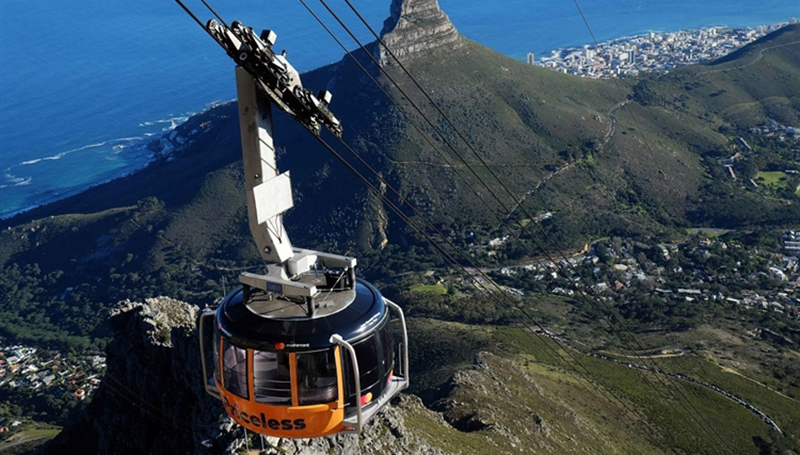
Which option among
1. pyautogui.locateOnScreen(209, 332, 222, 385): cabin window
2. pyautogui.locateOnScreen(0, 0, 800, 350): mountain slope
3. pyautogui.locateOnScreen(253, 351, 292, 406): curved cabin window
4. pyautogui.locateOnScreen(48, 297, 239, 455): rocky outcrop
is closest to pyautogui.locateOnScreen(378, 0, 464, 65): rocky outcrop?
pyautogui.locateOnScreen(0, 0, 800, 350): mountain slope

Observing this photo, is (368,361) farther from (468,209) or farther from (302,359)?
(468,209)

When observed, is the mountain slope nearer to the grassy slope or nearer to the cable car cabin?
the grassy slope

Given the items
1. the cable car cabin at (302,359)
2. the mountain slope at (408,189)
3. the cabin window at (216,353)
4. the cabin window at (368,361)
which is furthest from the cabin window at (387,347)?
the mountain slope at (408,189)

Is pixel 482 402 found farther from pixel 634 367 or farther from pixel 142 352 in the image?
pixel 634 367

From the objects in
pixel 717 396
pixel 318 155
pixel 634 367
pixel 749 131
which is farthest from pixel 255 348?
pixel 749 131

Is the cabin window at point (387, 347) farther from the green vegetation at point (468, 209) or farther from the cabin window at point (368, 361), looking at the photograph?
the green vegetation at point (468, 209)

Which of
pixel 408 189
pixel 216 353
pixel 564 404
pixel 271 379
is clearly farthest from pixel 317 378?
pixel 408 189
